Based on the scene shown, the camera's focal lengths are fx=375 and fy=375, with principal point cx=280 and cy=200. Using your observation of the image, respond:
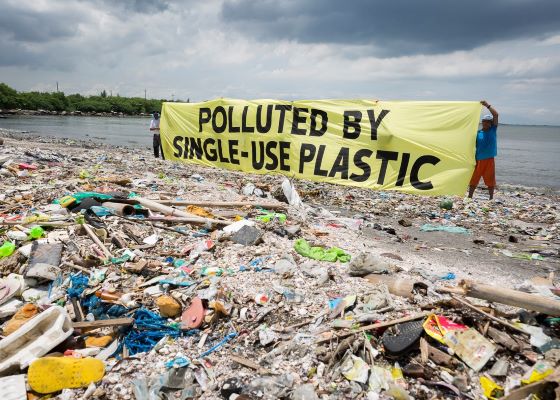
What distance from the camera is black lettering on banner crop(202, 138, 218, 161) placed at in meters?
10.4


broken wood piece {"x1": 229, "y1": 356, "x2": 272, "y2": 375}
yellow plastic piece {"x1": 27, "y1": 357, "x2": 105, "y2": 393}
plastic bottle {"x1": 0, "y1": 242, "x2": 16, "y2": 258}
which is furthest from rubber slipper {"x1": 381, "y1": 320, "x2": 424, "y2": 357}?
plastic bottle {"x1": 0, "y1": 242, "x2": 16, "y2": 258}

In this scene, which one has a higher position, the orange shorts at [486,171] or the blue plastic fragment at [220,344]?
the orange shorts at [486,171]

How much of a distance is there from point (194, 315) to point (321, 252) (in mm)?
1737

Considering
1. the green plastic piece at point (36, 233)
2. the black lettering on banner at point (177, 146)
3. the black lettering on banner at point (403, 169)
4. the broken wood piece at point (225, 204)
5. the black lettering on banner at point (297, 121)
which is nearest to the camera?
the green plastic piece at point (36, 233)

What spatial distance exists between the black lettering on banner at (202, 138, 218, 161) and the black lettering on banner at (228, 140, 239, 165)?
1.80 ft

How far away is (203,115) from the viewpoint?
10406 mm

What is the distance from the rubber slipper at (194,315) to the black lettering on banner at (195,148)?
782 centimetres

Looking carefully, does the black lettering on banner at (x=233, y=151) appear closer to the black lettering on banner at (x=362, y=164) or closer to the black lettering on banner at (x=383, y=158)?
the black lettering on banner at (x=362, y=164)

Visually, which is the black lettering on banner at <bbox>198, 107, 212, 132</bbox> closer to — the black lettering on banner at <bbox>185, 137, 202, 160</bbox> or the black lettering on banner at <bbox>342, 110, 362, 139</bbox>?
the black lettering on banner at <bbox>185, 137, 202, 160</bbox>

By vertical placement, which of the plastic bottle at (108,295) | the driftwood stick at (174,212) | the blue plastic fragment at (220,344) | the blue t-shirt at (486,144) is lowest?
the blue plastic fragment at (220,344)

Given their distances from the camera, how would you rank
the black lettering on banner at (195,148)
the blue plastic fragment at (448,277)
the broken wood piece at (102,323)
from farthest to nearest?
the black lettering on banner at (195,148) < the blue plastic fragment at (448,277) < the broken wood piece at (102,323)

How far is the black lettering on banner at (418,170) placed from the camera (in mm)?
7250

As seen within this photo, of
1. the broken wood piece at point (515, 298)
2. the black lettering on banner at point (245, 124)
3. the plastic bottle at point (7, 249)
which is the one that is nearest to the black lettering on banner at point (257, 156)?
the black lettering on banner at point (245, 124)

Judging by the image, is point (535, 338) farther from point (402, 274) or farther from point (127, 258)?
point (127, 258)
